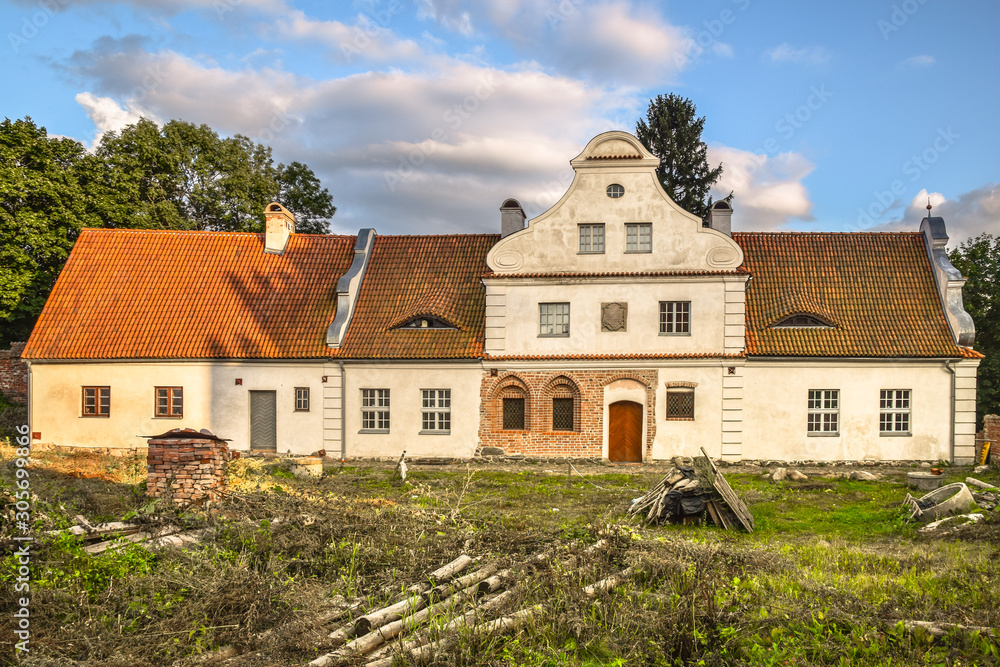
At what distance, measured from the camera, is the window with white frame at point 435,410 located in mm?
20578

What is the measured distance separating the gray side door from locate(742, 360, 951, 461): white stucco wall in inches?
609

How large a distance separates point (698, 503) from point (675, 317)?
8.77m

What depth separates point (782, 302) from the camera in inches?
814

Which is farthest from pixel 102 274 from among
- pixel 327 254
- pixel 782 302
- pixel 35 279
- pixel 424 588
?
pixel 782 302

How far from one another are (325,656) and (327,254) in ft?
62.2

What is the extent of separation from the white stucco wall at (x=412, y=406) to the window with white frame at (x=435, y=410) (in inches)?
6.0

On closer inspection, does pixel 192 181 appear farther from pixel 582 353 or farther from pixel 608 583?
pixel 608 583

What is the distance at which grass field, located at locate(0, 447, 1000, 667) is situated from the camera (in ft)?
21.8

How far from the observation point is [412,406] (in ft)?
67.6

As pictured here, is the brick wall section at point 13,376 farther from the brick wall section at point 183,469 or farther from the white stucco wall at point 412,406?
the brick wall section at point 183,469

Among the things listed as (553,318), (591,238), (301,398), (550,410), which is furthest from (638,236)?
(301,398)

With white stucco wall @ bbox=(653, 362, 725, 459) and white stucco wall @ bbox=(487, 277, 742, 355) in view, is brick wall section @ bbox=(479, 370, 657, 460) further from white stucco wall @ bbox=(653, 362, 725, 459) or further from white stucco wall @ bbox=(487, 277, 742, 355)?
white stucco wall @ bbox=(487, 277, 742, 355)

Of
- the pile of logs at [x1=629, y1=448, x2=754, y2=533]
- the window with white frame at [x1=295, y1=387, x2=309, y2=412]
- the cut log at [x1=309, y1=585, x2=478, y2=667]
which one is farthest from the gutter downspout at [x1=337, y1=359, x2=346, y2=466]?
the cut log at [x1=309, y1=585, x2=478, y2=667]
